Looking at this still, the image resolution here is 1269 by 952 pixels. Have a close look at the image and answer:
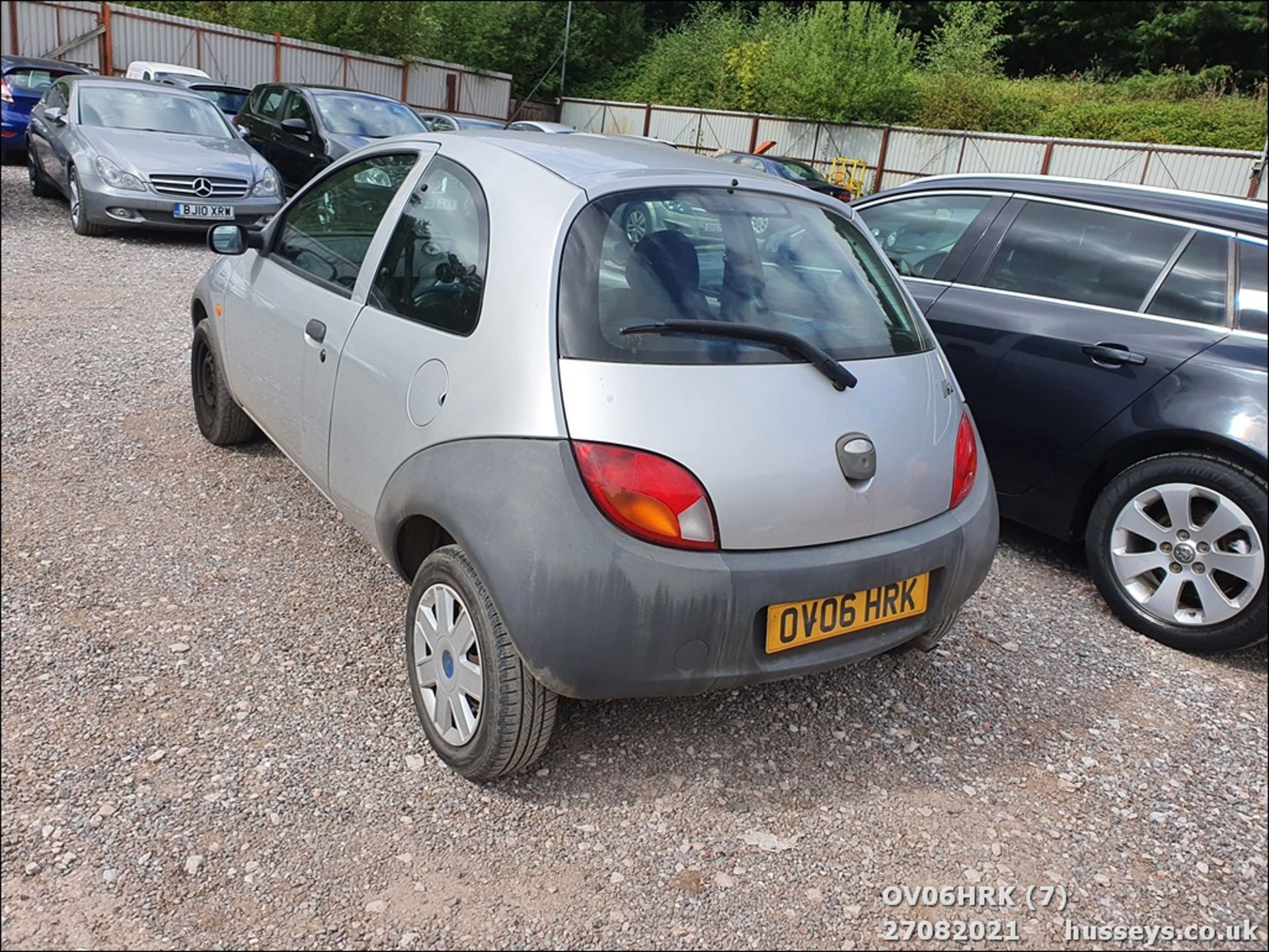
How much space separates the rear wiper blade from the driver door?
3.81 feet

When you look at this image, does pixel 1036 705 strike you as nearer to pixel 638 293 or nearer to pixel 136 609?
pixel 638 293

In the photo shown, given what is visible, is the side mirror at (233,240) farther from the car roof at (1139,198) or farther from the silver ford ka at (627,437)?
the car roof at (1139,198)

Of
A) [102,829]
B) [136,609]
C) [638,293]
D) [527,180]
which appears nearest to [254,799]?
[102,829]

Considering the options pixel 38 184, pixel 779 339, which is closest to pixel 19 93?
pixel 38 184

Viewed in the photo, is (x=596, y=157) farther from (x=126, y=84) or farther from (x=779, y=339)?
(x=126, y=84)

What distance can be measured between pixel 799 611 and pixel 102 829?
5.58 ft

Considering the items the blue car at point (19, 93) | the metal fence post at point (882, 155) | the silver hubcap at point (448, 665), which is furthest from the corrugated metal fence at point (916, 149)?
the silver hubcap at point (448, 665)

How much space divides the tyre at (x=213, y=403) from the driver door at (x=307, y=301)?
319 millimetres

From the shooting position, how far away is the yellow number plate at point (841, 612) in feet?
7.82

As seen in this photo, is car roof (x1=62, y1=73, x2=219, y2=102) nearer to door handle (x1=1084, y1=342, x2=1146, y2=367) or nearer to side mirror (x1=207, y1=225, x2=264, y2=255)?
side mirror (x1=207, y1=225, x2=264, y2=255)

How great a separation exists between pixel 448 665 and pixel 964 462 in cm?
155

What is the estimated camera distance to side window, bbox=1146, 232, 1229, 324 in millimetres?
3590

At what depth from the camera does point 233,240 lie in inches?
149

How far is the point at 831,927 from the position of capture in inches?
85.7
